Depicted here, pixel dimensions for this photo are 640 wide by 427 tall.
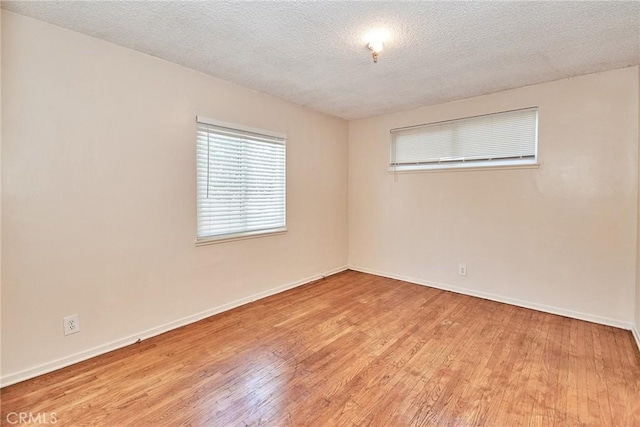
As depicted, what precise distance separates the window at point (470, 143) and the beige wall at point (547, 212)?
0.11 metres

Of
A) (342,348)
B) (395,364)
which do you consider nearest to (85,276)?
(342,348)

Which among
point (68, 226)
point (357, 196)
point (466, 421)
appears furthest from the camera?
point (357, 196)

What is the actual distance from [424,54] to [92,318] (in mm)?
3349

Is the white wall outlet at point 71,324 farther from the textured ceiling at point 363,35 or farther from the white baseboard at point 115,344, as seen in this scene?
the textured ceiling at point 363,35

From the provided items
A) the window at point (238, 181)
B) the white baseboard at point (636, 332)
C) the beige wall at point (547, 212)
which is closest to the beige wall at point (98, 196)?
the window at point (238, 181)

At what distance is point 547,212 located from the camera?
312 centimetres

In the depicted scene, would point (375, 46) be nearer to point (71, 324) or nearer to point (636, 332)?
point (71, 324)

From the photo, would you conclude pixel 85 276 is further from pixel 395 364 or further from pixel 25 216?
pixel 395 364

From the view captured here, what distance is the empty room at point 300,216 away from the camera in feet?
6.17

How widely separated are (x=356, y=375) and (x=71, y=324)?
2.08 metres

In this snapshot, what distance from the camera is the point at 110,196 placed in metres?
2.34

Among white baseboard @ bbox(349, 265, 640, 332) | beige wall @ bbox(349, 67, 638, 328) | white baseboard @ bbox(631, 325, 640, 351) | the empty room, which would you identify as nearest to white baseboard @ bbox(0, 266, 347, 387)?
the empty room

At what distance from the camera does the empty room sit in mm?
1880

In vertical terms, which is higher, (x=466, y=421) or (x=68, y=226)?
(x=68, y=226)
